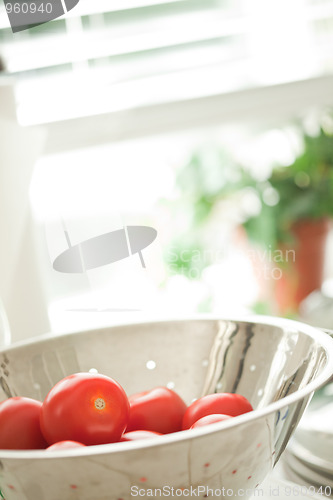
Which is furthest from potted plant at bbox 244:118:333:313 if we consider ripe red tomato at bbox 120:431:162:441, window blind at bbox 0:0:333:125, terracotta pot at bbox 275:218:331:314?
ripe red tomato at bbox 120:431:162:441

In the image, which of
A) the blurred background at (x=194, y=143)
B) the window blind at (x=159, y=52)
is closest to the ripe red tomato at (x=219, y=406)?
the blurred background at (x=194, y=143)

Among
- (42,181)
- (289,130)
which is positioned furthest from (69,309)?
(289,130)

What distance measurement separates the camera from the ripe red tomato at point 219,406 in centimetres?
46

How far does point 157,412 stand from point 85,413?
0.07 m

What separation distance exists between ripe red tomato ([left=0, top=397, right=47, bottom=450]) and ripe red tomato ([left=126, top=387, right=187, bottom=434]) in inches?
2.7

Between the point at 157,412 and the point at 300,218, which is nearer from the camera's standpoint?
the point at 157,412

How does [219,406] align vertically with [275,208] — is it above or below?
above

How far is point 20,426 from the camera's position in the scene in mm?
448

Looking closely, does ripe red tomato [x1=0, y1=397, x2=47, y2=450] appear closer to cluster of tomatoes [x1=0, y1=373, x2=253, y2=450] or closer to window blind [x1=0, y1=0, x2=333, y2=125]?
cluster of tomatoes [x1=0, y1=373, x2=253, y2=450]

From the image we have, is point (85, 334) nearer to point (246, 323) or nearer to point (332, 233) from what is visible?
point (246, 323)

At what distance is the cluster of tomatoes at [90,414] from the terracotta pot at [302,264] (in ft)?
3.84

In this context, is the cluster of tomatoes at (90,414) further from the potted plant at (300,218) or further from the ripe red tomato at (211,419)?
the potted plant at (300,218)

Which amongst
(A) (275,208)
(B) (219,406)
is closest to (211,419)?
(B) (219,406)

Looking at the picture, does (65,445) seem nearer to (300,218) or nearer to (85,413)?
(85,413)
